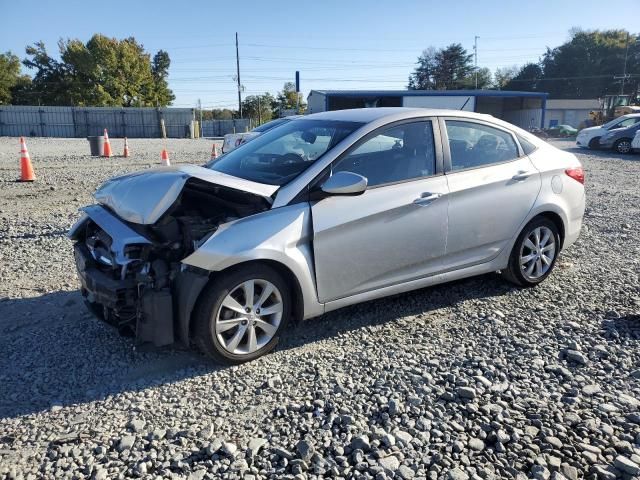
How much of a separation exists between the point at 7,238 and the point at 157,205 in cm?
429

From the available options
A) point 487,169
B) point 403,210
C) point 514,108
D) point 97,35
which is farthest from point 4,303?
point 97,35

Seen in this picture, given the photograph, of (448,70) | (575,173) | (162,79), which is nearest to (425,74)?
(448,70)

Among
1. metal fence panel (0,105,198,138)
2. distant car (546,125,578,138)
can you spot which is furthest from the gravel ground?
distant car (546,125,578,138)

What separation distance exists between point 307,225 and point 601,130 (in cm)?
2340

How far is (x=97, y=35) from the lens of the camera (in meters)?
64.2

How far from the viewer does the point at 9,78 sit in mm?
63562

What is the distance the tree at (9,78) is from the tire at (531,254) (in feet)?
238

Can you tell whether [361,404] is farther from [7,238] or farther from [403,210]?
[7,238]

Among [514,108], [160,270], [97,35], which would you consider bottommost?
[160,270]

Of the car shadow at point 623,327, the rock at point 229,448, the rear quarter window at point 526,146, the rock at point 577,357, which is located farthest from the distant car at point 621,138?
the rock at point 229,448

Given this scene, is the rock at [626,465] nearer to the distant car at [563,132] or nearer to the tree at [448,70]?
the distant car at [563,132]

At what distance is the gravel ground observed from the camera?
2596 mm

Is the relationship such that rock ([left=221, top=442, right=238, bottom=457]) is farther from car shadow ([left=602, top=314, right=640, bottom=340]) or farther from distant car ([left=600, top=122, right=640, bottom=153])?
distant car ([left=600, top=122, right=640, bottom=153])

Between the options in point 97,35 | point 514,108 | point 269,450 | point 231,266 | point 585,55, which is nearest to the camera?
point 269,450
